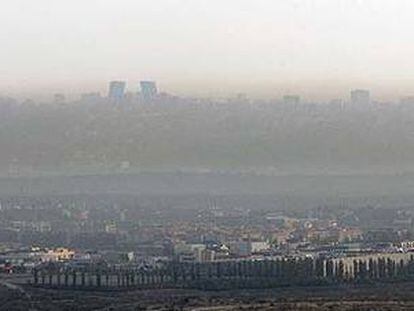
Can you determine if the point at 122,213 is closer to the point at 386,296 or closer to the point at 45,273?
the point at 45,273

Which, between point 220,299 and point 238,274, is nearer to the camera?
point 220,299

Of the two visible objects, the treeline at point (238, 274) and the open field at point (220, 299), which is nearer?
the open field at point (220, 299)

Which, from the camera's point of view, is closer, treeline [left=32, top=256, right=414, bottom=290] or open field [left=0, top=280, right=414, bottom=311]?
open field [left=0, top=280, right=414, bottom=311]

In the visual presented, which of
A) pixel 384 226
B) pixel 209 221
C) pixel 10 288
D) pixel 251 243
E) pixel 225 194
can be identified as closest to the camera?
pixel 10 288

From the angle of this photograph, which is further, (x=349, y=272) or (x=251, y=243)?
(x=251, y=243)

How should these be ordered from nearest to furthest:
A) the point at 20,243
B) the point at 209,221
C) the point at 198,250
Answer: the point at 198,250, the point at 20,243, the point at 209,221

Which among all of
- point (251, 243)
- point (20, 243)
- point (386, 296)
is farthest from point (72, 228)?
point (386, 296)
